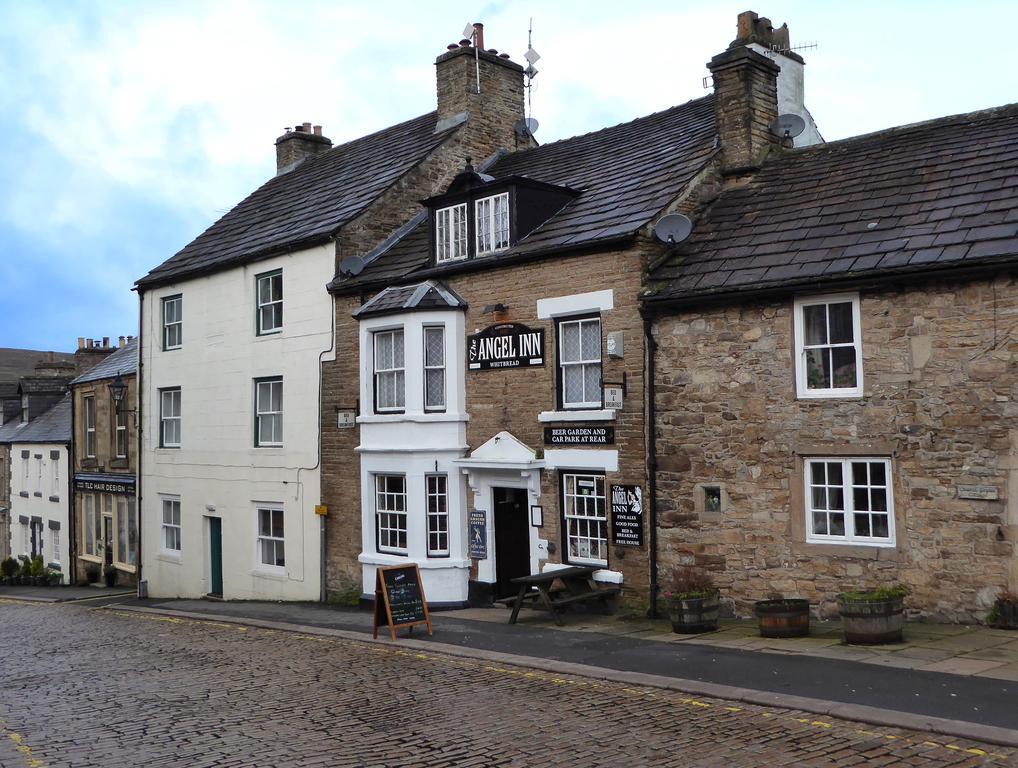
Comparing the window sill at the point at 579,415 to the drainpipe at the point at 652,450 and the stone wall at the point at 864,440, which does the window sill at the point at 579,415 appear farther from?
the stone wall at the point at 864,440

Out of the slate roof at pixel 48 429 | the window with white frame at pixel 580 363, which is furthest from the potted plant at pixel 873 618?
the slate roof at pixel 48 429

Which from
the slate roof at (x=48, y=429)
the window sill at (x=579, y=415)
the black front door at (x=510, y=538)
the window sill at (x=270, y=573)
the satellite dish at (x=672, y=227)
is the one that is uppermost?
the satellite dish at (x=672, y=227)

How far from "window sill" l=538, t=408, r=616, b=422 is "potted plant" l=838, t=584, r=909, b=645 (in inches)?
190

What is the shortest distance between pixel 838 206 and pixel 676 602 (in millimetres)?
6437

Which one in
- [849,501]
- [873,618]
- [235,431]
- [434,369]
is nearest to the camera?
[873,618]

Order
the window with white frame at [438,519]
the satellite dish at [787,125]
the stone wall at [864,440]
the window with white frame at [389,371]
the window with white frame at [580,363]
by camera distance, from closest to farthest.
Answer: the stone wall at [864,440] → the window with white frame at [580,363] → the satellite dish at [787,125] → the window with white frame at [438,519] → the window with white frame at [389,371]

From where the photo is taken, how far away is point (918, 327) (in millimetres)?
12711

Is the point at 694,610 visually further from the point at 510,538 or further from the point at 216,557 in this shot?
the point at 216,557

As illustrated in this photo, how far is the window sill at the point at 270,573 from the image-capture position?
2159 centimetres

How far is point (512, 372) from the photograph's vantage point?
56.0 feet

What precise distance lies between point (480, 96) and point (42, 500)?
78.6 feet

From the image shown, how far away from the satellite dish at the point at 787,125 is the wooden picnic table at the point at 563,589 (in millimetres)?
8387

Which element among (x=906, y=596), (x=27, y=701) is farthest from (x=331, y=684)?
(x=906, y=596)

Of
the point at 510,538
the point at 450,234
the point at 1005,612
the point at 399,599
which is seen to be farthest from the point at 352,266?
the point at 1005,612
